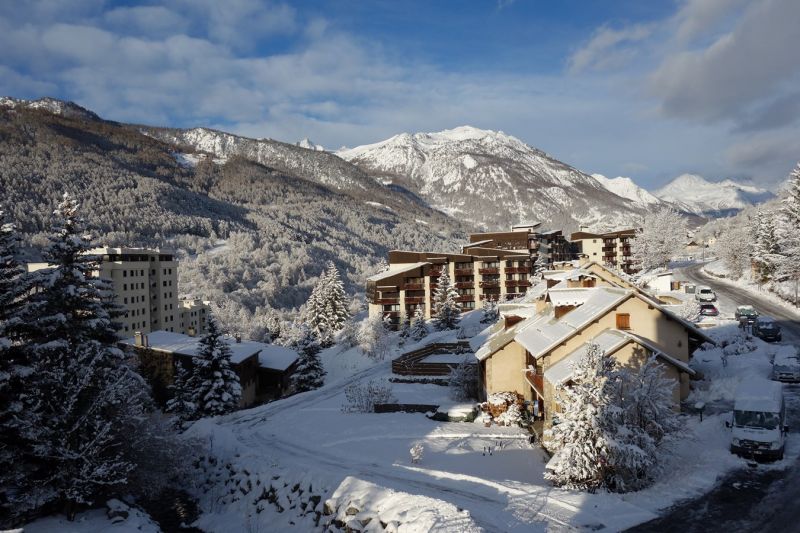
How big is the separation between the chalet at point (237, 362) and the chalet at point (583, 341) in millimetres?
26150

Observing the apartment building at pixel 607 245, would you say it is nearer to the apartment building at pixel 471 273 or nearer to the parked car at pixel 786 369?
the apartment building at pixel 471 273

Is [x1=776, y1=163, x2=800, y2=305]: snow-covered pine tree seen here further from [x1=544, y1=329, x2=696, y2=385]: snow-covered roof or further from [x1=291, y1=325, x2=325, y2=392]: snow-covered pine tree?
[x1=291, y1=325, x2=325, y2=392]: snow-covered pine tree

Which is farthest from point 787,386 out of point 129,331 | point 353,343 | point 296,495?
point 129,331

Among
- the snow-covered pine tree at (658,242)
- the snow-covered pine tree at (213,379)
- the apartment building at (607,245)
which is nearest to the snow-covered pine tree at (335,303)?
the snow-covered pine tree at (213,379)

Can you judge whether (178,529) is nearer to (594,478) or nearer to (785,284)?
(594,478)

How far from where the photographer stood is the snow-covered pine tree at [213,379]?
3812 centimetres

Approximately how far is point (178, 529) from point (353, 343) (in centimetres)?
4603

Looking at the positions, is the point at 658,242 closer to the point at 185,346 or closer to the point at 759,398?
the point at 185,346

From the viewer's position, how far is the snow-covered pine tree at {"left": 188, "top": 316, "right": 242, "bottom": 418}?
38125mm

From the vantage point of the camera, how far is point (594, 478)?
17453 millimetres

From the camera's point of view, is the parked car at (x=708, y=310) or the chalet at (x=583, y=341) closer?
the chalet at (x=583, y=341)

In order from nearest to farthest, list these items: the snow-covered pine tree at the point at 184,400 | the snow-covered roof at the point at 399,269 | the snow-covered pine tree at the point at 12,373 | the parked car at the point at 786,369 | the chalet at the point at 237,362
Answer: the snow-covered pine tree at the point at 12,373 < the parked car at the point at 786,369 < the snow-covered pine tree at the point at 184,400 < the chalet at the point at 237,362 < the snow-covered roof at the point at 399,269

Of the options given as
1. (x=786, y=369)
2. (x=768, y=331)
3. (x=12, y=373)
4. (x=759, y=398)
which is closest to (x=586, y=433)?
(x=759, y=398)

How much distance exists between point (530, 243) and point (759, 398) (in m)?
80.0
